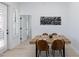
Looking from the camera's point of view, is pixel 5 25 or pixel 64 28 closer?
pixel 5 25

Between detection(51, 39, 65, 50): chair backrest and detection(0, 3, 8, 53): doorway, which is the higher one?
detection(0, 3, 8, 53): doorway

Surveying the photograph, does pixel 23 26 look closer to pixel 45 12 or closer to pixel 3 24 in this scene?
pixel 45 12

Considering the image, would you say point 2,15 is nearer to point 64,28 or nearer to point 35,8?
point 35,8

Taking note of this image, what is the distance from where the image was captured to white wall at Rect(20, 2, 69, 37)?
30.2ft

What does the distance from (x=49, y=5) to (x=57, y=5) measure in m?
0.49

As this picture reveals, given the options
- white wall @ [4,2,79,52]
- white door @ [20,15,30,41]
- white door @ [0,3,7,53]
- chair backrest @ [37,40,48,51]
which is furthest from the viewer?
white door @ [20,15,30,41]

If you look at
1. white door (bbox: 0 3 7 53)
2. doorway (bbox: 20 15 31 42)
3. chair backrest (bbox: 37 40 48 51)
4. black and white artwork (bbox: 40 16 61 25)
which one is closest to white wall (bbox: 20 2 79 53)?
black and white artwork (bbox: 40 16 61 25)

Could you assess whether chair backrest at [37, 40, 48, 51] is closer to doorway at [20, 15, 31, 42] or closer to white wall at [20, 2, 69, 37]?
white wall at [20, 2, 69, 37]

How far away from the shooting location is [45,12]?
9297mm

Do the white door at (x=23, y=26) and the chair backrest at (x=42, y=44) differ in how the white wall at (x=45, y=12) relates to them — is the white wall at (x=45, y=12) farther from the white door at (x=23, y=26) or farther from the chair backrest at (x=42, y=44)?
the chair backrest at (x=42, y=44)

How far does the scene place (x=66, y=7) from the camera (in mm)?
9117

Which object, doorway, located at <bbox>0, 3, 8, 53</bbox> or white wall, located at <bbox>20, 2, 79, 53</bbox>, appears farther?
white wall, located at <bbox>20, 2, 79, 53</bbox>

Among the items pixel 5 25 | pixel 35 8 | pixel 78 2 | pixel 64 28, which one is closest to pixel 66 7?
pixel 64 28

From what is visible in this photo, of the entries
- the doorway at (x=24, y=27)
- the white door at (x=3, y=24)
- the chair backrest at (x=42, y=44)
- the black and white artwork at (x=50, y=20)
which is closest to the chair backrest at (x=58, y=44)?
the chair backrest at (x=42, y=44)
